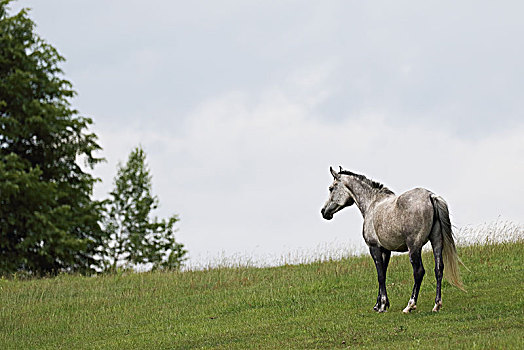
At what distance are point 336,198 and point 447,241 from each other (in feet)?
9.53

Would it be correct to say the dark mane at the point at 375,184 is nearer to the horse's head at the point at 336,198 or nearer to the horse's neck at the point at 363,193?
the horse's neck at the point at 363,193

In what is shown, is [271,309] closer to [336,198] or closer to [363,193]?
[336,198]

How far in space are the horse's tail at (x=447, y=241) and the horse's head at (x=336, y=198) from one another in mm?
2343

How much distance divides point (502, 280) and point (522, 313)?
423cm

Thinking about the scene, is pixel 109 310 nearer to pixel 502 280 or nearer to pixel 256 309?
pixel 256 309

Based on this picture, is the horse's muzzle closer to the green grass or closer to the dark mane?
the dark mane

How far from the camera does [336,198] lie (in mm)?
14141

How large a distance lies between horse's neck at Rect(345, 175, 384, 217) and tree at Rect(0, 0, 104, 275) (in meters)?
18.7

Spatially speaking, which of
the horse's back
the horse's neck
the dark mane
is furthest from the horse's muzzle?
the horse's back

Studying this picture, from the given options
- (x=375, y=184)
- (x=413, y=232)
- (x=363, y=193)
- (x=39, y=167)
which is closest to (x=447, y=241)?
(x=413, y=232)

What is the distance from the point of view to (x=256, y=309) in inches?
612

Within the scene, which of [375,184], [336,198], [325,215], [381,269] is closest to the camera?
[381,269]

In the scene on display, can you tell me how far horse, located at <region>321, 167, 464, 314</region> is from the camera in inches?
478

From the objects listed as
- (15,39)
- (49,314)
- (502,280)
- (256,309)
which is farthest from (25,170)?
(502,280)
